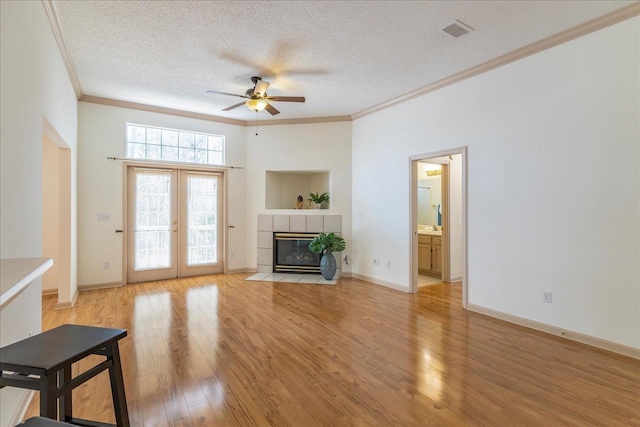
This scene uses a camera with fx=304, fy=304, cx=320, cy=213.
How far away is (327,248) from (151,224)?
3.26 m

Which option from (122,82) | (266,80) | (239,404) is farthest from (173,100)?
(239,404)

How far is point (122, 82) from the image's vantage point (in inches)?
174

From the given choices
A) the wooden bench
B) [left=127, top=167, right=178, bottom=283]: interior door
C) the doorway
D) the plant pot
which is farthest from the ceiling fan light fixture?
the wooden bench

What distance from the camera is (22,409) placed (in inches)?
79.6

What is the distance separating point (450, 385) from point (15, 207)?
10.6 feet

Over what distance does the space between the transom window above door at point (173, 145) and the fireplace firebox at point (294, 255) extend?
6.67 feet

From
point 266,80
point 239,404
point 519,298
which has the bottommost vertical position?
point 239,404

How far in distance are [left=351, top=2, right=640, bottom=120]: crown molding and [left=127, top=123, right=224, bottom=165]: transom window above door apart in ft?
12.4

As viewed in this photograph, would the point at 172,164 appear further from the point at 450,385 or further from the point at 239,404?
the point at 450,385

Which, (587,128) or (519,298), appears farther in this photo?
(519,298)

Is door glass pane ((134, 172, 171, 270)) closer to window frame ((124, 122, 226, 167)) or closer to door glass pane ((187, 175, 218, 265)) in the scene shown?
window frame ((124, 122, 226, 167))

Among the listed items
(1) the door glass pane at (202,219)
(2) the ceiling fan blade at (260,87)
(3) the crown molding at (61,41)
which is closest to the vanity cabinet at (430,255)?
(2) the ceiling fan blade at (260,87)

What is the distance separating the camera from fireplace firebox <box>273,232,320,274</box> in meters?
6.21

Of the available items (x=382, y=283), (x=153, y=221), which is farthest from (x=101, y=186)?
(x=382, y=283)
